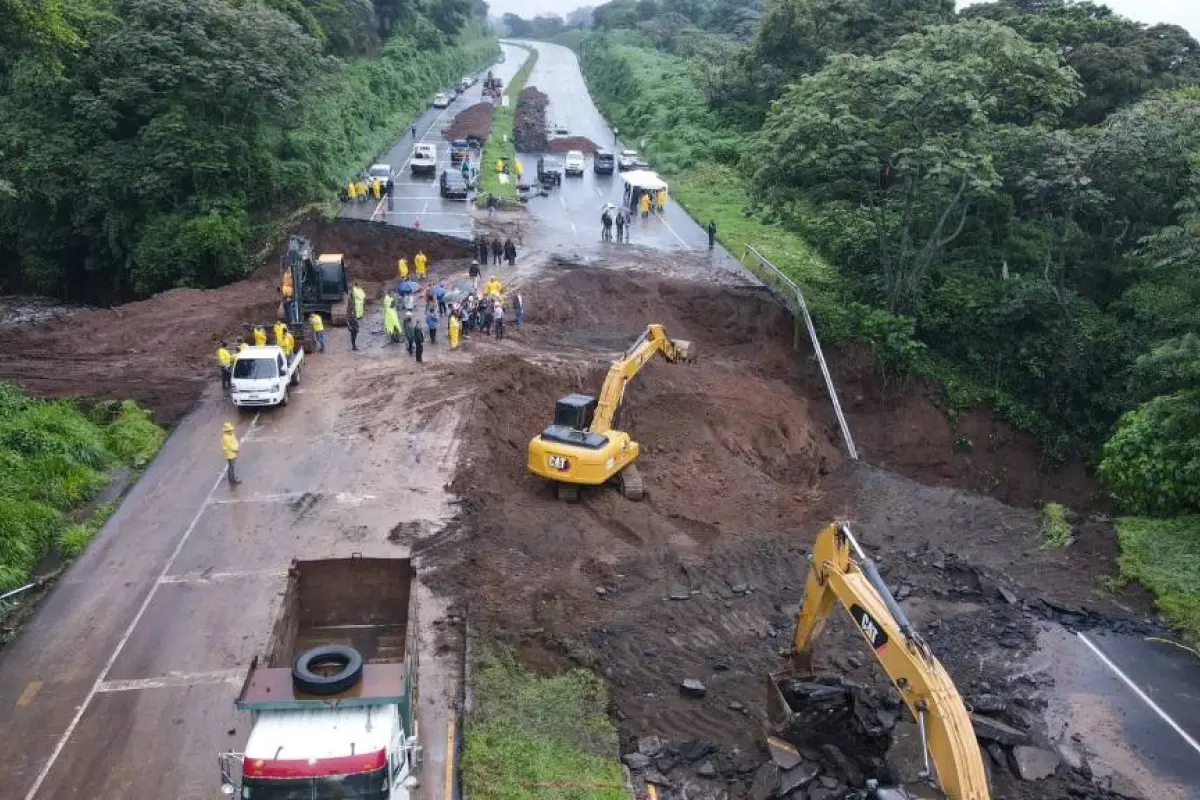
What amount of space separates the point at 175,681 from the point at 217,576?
338cm

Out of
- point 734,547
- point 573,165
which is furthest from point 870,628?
point 573,165

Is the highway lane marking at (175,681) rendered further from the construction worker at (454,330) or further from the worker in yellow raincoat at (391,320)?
the worker in yellow raincoat at (391,320)

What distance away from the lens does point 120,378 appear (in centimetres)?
2831

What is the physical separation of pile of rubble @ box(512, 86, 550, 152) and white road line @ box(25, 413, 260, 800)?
5422cm

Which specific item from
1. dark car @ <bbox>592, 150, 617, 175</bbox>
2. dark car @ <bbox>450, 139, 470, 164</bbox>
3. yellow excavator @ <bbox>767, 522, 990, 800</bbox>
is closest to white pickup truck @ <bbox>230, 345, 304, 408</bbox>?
yellow excavator @ <bbox>767, 522, 990, 800</bbox>

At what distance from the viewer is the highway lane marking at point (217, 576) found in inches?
735

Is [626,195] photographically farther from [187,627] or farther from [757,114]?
[187,627]

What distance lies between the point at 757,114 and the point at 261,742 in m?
62.1

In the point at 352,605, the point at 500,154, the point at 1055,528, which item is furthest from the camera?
the point at 500,154

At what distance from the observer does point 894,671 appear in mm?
11500

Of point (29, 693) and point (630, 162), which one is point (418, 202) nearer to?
point (630, 162)

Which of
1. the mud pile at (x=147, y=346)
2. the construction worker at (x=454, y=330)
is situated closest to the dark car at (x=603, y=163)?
the mud pile at (x=147, y=346)

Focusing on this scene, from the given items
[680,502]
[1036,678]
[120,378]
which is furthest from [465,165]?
[1036,678]

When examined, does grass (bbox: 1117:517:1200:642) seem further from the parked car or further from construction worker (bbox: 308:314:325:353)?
the parked car
